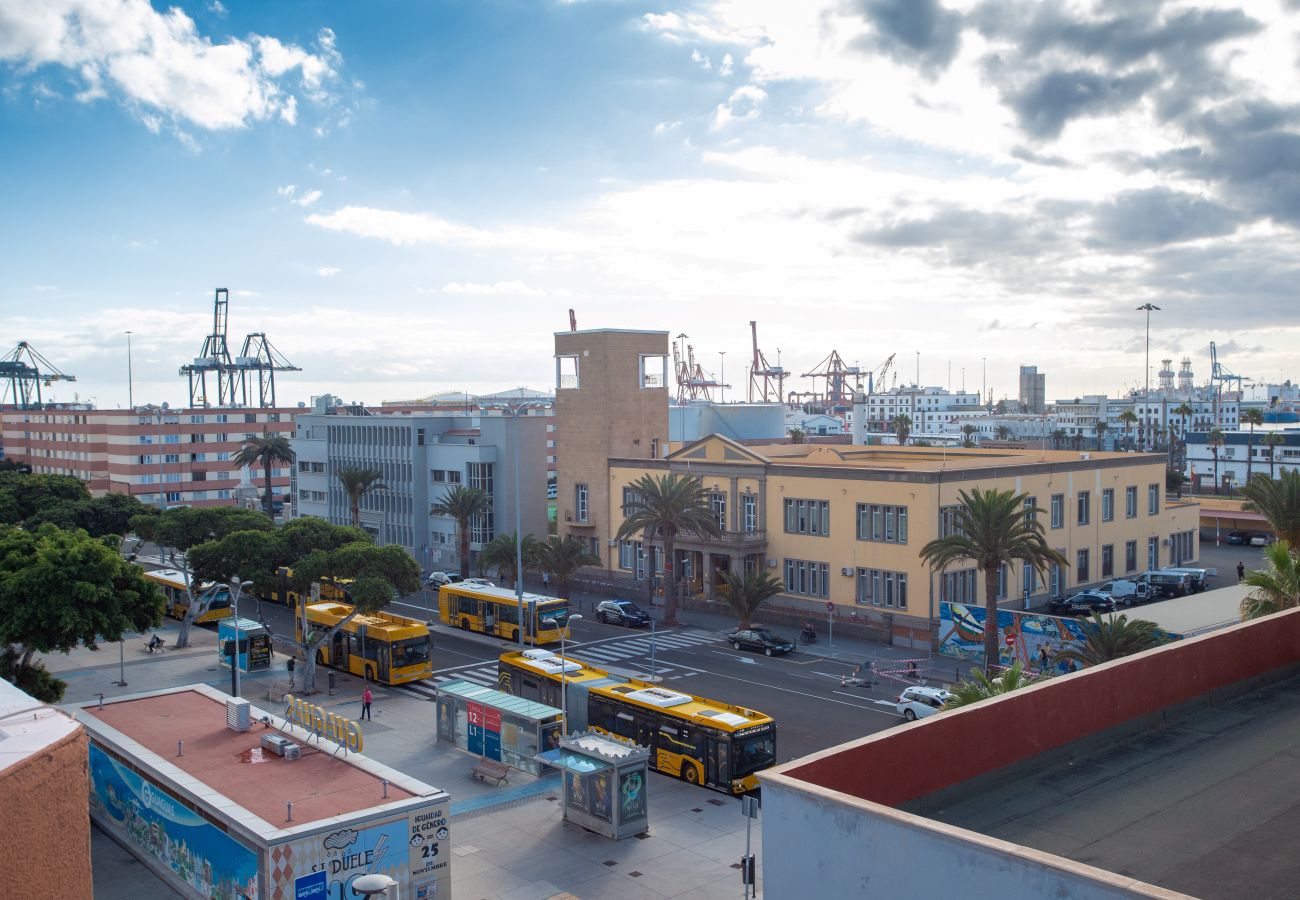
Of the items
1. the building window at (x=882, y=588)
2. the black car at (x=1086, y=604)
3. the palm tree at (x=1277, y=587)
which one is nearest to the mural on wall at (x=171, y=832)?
the palm tree at (x=1277, y=587)

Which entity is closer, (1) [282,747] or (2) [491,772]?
(1) [282,747]

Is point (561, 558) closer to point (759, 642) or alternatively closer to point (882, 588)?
point (759, 642)

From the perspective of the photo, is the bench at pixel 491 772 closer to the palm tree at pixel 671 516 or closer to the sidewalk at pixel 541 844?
the sidewalk at pixel 541 844

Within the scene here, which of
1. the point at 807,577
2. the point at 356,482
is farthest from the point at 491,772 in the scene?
the point at 356,482

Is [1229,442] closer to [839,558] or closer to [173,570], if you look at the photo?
[839,558]

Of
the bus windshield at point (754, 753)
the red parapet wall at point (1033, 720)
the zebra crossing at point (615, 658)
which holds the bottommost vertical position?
the zebra crossing at point (615, 658)
